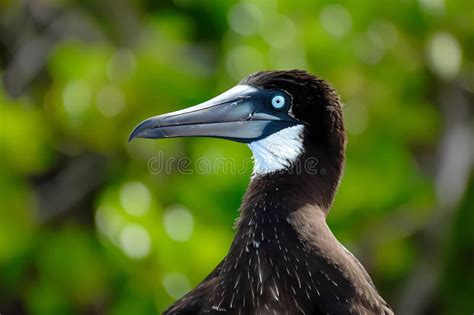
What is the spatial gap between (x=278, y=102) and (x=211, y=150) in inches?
77.3

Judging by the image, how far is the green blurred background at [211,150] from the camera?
213 inches

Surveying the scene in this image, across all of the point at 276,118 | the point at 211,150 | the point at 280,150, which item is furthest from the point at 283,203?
the point at 211,150

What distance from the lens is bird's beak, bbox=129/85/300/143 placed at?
349 cm

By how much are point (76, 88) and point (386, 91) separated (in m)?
1.74

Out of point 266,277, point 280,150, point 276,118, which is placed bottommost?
point 266,277

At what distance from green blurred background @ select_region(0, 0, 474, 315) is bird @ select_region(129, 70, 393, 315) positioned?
1799 millimetres

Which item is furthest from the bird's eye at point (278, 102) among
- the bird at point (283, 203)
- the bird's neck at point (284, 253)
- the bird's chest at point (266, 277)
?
the bird's chest at point (266, 277)

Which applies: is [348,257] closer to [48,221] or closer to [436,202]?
[436,202]

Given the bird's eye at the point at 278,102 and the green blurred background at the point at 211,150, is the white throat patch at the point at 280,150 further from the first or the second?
the green blurred background at the point at 211,150

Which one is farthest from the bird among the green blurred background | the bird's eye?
the green blurred background

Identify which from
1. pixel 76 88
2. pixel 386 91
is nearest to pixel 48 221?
pixel 76 88

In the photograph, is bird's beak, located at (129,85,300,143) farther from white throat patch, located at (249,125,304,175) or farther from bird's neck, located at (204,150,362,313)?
bird's neck, located at (204,150,362,313)

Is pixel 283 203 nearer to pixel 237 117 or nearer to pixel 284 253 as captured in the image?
pixel 284 253

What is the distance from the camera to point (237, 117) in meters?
3.55
